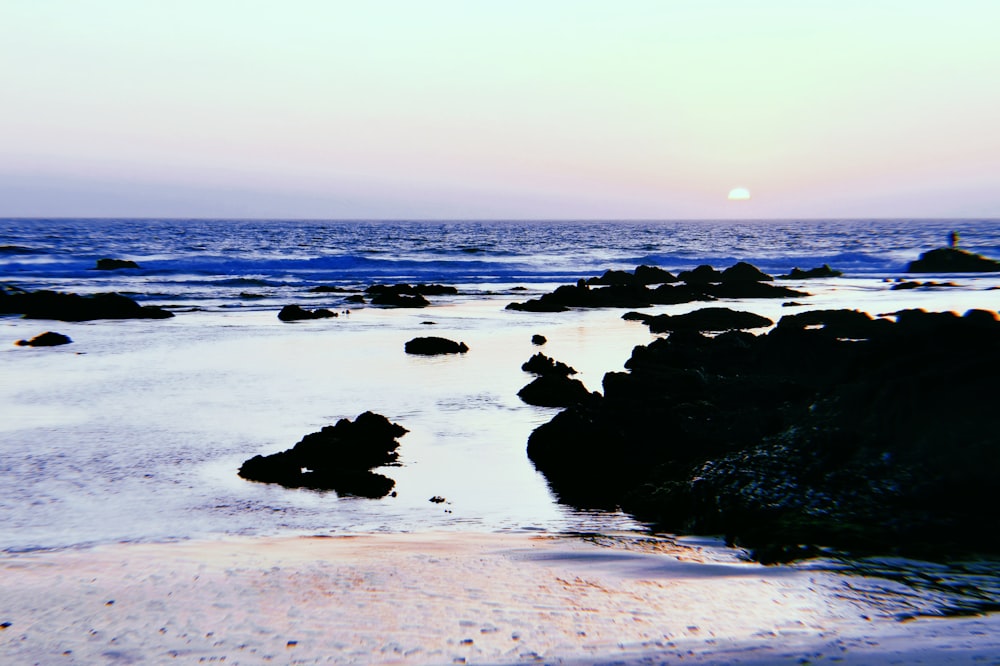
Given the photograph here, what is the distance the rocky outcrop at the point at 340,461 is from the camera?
838cm

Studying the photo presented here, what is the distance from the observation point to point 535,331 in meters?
22.5

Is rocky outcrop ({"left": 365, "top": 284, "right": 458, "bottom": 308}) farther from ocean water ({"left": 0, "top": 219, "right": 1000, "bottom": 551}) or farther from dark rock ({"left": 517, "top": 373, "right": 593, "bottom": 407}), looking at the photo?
dark rock ({"left": 517, "top": 373, "right": 593, "bottom": 407})

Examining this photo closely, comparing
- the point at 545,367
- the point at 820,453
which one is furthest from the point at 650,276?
the point at 820,453

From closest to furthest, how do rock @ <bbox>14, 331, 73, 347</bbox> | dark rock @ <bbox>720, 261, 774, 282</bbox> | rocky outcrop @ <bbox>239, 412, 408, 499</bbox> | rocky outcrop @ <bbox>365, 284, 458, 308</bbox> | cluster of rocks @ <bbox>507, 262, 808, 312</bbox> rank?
rocky outcrop @ <bbox>239, 412, 408, 499</bbox>
rock @ <bbox>14, 331, 73, 347</bbox>
cluster of rocks @ <bbox>507, 262, 808, 312</bbox>
rocky outcrop @ <bbox>365, 284, 458, 308</bbox>
dark rock @ <bbox>720, 261, 774, 282</bbox>

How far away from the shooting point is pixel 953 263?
158 ft

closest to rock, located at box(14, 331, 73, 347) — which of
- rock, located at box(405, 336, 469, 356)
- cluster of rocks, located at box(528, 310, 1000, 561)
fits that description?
rock, located at box(405, 336, 469, 356)

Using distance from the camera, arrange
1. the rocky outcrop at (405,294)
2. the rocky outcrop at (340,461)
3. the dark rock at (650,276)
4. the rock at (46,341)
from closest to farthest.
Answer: the rocky outcrop at (340,461) < the rock at (46,341) < the rocky outcrop at (405,294) < the dark rock at (650,276)

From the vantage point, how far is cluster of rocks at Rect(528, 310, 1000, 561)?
6699mm

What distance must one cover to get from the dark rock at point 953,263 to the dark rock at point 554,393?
42867 millimetres

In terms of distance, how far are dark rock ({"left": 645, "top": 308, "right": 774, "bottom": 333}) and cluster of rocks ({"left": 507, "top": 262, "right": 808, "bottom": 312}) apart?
594 cm

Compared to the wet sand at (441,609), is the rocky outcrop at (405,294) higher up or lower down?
lower down

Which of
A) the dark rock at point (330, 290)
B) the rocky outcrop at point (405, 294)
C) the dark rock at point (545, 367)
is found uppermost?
the dark rock at point (545, 367)

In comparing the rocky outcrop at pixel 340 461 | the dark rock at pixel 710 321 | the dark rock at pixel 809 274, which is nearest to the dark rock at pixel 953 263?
the dark rock at pixel 809 274

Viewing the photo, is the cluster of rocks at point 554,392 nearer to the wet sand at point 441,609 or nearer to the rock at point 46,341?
the wet sand at point 441,609
